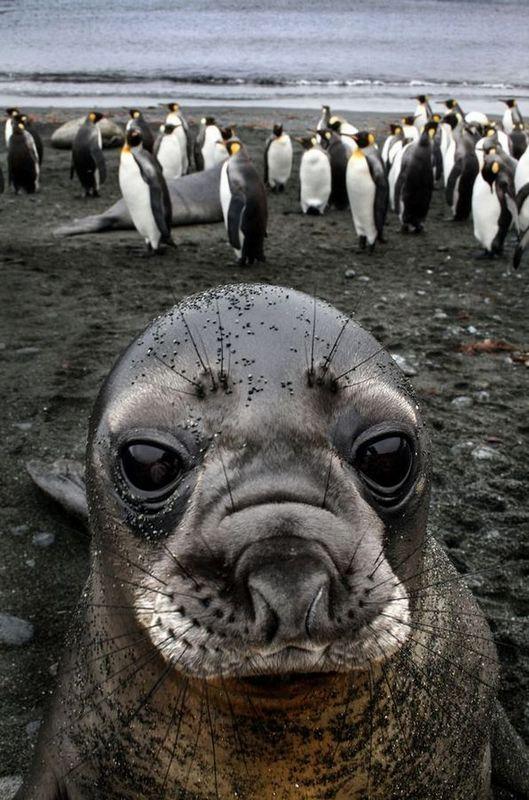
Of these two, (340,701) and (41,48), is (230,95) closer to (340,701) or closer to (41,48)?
(41,48)

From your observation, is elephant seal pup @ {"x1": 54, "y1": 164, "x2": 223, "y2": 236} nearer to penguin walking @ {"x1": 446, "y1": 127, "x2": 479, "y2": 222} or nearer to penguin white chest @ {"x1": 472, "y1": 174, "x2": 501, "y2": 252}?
penguin walking @ {"x1": 446, "y1": 127, "x2": 479, "y2": 222}

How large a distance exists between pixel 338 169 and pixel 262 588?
46.2 ft

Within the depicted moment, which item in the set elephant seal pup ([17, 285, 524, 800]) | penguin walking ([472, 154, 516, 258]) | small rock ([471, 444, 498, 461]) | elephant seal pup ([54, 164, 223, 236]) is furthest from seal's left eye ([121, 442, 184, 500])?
elephant seal pup ([54, 164, 223, 236])

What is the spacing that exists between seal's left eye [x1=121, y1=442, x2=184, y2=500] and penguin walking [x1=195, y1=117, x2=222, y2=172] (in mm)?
16646

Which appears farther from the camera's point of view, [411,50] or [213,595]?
[411,50]

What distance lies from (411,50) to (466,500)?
56.3 m

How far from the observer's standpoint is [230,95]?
33531mm

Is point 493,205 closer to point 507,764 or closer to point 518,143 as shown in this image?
point 518,143

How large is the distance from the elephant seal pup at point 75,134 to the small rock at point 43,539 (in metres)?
16.7

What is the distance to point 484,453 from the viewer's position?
5328 mm

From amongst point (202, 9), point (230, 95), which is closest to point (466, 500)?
point (230, 95)

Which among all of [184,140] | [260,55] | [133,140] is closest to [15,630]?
[133,140]

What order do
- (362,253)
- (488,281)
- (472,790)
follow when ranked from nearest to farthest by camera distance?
1. (472,790)
2. (488,281)
3. (362,253)

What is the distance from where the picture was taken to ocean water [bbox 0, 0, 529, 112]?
1313 inches
